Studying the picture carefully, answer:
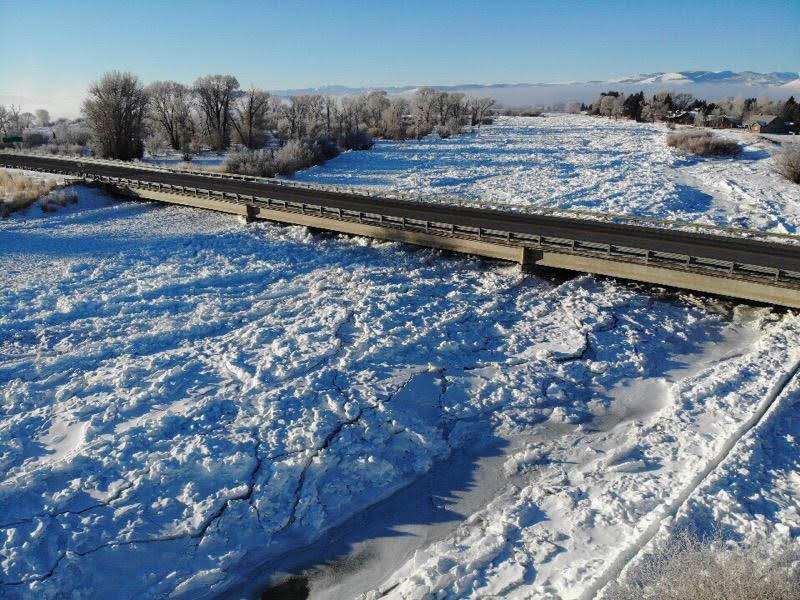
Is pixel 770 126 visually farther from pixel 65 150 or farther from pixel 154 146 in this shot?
pixel 65 150

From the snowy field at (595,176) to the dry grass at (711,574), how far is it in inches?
1017

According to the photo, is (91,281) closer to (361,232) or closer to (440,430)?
(361,232)

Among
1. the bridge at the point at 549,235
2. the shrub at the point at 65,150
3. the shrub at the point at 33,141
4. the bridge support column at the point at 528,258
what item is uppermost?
the shrub at the point at 33,141

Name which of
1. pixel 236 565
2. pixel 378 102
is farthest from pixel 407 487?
pixel 378 102

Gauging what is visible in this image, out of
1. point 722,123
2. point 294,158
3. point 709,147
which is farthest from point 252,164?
point 722,123

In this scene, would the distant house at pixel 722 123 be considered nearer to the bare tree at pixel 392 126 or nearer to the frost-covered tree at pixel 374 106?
the bare tree at pixel 392 126

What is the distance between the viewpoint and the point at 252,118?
3418 inches

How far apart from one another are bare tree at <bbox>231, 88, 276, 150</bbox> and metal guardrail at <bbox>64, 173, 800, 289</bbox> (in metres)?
51.2

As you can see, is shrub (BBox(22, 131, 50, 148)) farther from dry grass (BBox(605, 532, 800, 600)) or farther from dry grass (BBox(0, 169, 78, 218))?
dry grass (BBox(605, 532, 800, 600))

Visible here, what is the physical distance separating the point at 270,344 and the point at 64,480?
287 inches

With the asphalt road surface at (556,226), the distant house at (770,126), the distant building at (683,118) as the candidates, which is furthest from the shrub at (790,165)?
the distant building at (683,118)

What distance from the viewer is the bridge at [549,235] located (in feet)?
63.0

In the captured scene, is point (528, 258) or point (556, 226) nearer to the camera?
point (528, 258)

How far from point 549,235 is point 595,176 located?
23615 millimetres
